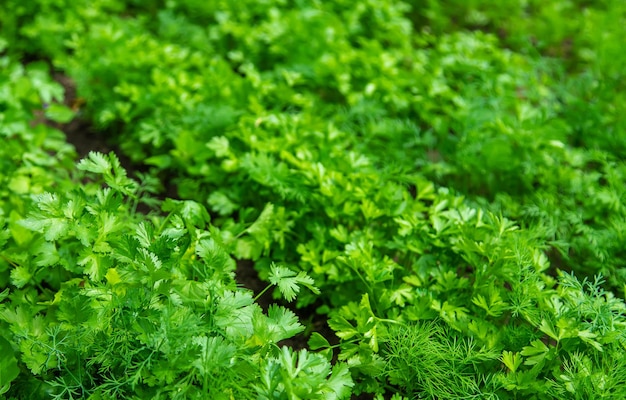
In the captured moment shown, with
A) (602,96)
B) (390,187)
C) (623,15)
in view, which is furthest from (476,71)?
(623,15)

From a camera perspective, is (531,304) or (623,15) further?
(623,15)

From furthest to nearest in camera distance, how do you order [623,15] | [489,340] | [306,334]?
[623,15]
[306,334]
[489,340]

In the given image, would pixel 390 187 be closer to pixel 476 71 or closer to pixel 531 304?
pixel 531 304

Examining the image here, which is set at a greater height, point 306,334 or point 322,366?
point 322,366

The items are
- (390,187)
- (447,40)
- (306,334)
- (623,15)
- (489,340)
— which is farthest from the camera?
(623,15)

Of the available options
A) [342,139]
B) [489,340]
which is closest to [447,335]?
[489,340]

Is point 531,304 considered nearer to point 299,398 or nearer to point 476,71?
point 299,398

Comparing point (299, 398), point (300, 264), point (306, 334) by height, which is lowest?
point (306, 334)
